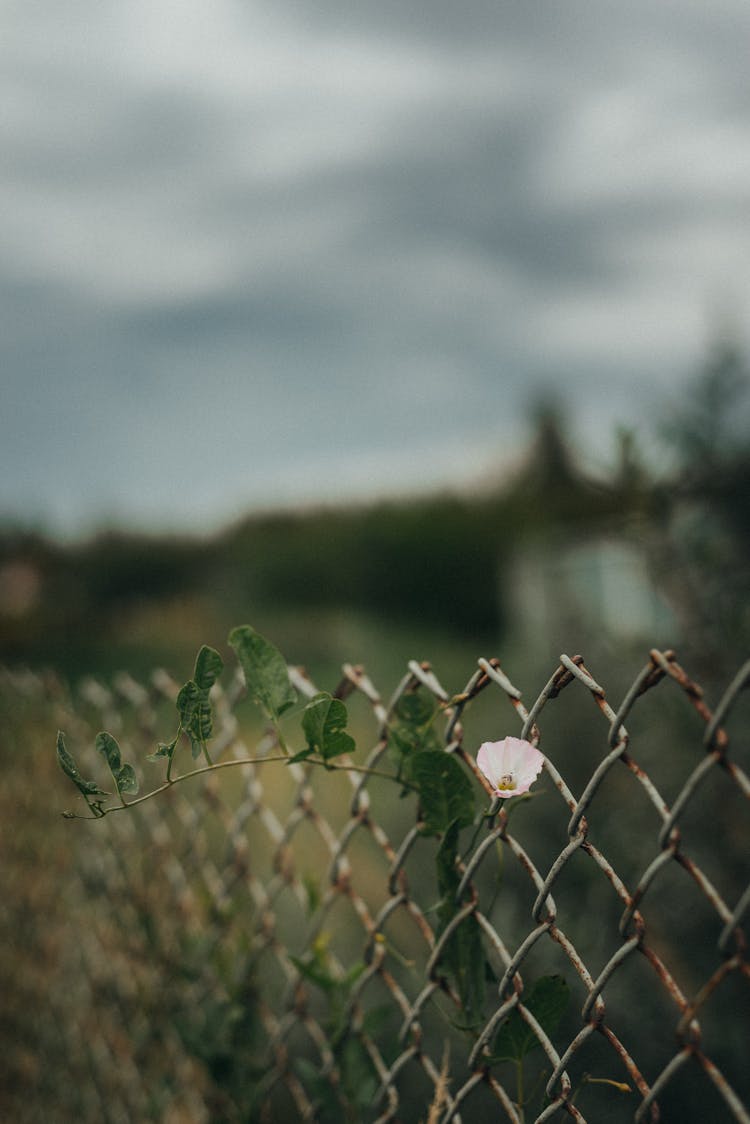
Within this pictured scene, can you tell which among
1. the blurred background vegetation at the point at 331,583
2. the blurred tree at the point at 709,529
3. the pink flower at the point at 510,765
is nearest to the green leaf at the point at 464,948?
the pink flower at the point at 510,765

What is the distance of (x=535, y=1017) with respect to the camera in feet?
2.60

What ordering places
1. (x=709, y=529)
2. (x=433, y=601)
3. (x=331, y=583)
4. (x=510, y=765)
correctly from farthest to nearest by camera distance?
(x=331, y=583) → (x=433, y=601) → (x=709, y=529) → (x=510, y=765)

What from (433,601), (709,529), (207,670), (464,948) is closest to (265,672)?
(207,670)

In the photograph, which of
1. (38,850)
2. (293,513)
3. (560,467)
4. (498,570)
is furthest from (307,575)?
(38,850)

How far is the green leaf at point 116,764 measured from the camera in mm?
890

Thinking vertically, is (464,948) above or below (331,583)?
below

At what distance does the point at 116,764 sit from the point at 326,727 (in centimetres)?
21

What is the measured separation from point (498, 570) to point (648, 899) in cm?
1620

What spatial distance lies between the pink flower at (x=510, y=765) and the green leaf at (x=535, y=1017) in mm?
179

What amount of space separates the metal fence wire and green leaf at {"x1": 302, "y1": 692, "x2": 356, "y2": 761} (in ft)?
0.16

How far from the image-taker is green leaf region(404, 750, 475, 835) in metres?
0.81

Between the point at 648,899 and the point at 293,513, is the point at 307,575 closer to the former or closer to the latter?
the point at 293,513

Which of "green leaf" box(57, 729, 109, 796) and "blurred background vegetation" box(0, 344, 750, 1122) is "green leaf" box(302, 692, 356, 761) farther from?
"blurred background vegetation" box(0, 344, 750, 1122)

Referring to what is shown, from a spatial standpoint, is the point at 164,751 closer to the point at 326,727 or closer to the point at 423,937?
the point at 326,727
